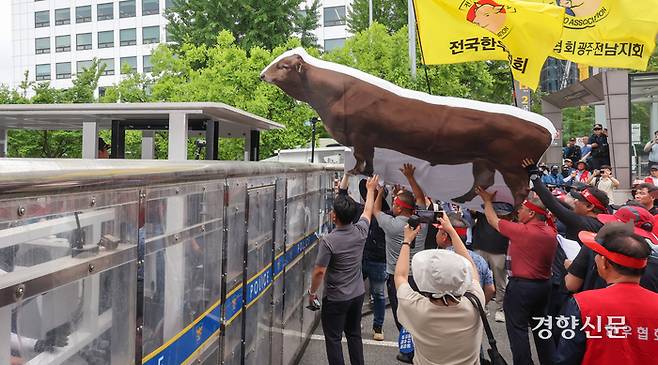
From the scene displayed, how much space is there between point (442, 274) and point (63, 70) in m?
54.8

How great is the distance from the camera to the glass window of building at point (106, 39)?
47875 millimetres

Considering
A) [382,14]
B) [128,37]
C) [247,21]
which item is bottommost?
[247,21]

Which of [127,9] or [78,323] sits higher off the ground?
[127,9]

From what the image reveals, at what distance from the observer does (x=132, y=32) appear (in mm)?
47344

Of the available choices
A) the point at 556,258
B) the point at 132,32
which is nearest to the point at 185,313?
the point at 556,258

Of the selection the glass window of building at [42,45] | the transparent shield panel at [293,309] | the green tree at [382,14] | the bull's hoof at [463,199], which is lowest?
the transparent shield panel at [293,309]

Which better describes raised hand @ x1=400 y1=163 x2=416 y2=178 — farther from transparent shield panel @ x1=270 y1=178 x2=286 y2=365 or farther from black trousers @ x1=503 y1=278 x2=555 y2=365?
black trousers @ x1=503 y1=278 x2=555 y2=365

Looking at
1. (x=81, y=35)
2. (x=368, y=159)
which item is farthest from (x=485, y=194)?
(x=81, y=35)

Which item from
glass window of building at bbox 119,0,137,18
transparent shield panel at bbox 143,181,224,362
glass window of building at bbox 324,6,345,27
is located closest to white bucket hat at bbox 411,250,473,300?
transparent shield panel at bbox 143,181,224,362

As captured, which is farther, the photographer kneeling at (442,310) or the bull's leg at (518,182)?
the bull's leg at (518,182)

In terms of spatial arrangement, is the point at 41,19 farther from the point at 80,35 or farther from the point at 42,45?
the point at 80,35

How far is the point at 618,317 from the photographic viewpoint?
2.52 meters

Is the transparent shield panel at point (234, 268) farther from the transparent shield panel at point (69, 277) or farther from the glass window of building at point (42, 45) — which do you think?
the glass window of building at point (42, 45)

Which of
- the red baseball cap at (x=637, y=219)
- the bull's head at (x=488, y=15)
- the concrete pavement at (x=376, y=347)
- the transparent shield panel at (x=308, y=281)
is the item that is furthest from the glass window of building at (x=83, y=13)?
the red baseball cap at (x=637, y=219)
